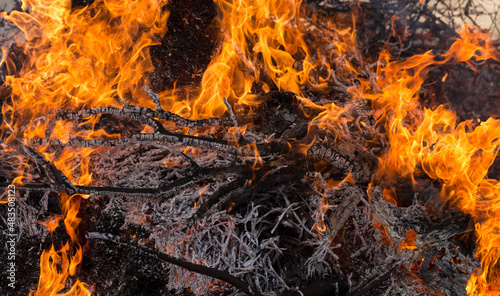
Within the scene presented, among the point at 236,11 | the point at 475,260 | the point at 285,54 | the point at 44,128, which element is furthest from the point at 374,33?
the point at 44,128

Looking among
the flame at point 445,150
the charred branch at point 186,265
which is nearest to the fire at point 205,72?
the flame at point 445,150

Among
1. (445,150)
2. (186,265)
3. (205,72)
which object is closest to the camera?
(186,265)

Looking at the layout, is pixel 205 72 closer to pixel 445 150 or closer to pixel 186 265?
pixel 186 265

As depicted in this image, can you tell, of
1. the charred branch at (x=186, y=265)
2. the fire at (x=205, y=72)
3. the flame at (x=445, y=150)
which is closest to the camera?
the charred branch at (x=186, y=265)

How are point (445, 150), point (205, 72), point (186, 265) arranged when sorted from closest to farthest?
point (186, 265) → point (445, 150) → point (205, 72)

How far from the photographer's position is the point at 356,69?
3.40m

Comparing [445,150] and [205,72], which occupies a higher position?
[445,150]

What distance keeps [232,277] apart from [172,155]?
1083 mm

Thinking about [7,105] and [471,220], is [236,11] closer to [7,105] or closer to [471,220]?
[7,105]

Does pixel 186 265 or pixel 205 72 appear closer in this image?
pixel 186 265

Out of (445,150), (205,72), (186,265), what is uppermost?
(445,150)

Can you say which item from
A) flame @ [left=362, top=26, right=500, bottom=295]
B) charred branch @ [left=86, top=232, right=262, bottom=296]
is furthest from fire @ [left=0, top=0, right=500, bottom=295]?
charred branch @ [left=86, top=232, right=262, bottom=296]

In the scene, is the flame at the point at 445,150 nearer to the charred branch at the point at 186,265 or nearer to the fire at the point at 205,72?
the fire at the point at 205,72

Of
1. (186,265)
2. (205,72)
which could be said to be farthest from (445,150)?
(205,72)
